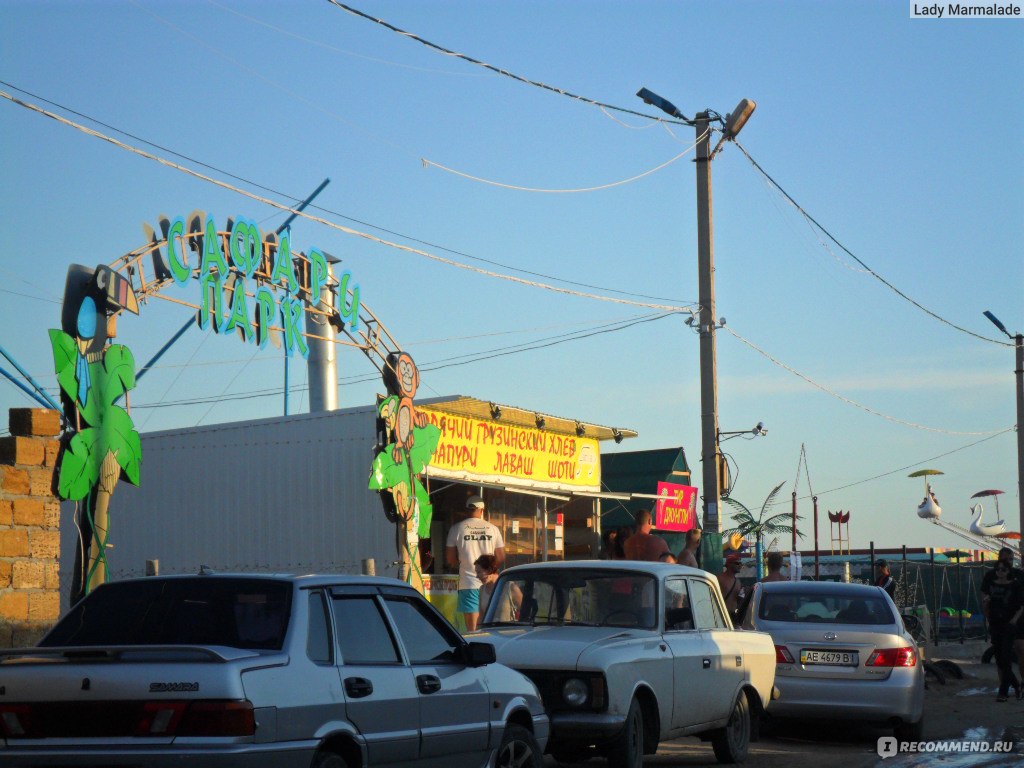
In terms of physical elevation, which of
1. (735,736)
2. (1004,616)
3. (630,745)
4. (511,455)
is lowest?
(735,736)

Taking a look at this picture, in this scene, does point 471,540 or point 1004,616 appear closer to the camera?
point 471,540

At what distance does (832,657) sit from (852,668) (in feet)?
0.68

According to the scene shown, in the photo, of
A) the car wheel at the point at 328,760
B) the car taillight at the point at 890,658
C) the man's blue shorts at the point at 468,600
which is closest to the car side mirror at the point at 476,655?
the car wheel at the point at 328,760

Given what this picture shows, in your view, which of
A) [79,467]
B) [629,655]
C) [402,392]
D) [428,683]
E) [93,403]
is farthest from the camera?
[402,392]

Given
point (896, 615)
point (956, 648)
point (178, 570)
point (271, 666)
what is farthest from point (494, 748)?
point (956, 648)

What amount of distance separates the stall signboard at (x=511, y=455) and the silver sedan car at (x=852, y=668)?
1059 centimetres

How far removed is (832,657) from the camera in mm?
12438

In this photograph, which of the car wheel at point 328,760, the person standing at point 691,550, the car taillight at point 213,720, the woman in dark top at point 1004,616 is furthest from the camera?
A: the woman in dark top at point 1004,616

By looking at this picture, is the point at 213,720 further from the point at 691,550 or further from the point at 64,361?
the point at 691,550

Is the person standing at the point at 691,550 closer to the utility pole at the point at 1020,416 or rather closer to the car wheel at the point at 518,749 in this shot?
the car wheel at the point at 518,749

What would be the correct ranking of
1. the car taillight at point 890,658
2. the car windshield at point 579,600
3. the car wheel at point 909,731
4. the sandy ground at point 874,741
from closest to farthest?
the car windshield at point 579,600 < the sandy ground at point 874,741 < the car taillight at point 890,658 < the car wheel at point 909,731

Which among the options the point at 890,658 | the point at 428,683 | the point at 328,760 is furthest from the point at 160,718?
the point at 890,658

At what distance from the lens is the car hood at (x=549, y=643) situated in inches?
360

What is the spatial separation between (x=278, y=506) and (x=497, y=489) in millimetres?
4646
